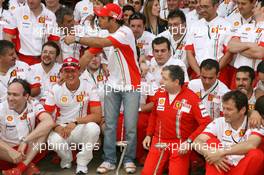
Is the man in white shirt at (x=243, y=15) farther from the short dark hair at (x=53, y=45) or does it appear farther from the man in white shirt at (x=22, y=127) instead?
the man in white shirt at (x=22, y=127)

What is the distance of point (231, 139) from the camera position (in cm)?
569

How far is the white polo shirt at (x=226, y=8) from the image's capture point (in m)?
7.71

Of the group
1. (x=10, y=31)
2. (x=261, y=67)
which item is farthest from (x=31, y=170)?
(x=261, y=67)

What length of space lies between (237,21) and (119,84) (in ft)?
5.74

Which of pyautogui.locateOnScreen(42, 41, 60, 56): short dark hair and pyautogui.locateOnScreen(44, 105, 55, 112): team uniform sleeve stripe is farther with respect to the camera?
pyautogui.locateOnScreen(42, 41, 60, 56): short dark hair

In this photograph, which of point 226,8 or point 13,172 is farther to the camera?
point 226,8

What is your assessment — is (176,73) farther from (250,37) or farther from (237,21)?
(237,21)

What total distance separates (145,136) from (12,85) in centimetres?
175

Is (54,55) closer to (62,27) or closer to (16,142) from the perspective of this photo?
(62,27)

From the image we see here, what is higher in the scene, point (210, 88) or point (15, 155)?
point (210, 88)

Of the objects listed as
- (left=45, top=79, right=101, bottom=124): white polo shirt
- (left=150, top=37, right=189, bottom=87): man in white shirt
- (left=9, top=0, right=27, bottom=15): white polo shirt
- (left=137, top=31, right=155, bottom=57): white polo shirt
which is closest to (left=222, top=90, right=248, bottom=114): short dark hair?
(left=150, top=37, right=189, bottom=87): man in white shirt

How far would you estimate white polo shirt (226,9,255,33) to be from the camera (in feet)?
22.5

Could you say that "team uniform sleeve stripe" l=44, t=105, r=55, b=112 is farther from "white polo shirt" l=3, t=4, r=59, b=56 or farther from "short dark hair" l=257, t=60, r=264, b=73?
"short dark hair" l=257, t=60, r=264, b=73

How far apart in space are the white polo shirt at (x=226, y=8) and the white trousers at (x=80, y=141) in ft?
8.36
